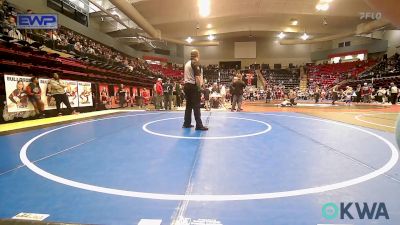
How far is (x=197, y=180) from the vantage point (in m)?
2.48

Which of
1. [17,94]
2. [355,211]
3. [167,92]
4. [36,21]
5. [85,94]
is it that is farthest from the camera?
[167,92]

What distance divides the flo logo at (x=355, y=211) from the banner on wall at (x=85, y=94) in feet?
37.9

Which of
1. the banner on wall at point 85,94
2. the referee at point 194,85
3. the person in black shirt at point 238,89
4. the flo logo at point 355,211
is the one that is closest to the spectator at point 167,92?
the person in black shirt at point 238,89

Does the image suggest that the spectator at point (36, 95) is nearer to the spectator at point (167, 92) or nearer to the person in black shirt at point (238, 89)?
the spectator at point (167, 92)

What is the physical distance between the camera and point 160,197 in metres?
2.06

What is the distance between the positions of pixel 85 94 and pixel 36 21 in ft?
11.7

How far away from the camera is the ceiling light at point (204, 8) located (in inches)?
879

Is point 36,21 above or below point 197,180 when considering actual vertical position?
above

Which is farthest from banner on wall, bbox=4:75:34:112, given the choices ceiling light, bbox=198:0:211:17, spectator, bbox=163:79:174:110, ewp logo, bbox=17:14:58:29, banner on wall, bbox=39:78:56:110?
ceiling light, bbox=198:0:211:17

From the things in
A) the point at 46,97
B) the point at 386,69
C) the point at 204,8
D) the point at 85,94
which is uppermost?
the point at 204,8

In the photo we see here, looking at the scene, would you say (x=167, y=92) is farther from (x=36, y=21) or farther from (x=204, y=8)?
(x=204, y=8)

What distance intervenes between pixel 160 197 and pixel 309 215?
1.12 metres

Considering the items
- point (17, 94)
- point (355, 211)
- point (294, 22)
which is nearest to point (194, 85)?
point (355, 211)

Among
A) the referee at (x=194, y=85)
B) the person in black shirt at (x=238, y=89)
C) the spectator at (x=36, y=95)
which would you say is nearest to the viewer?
the referee at (x=194, y=85)
